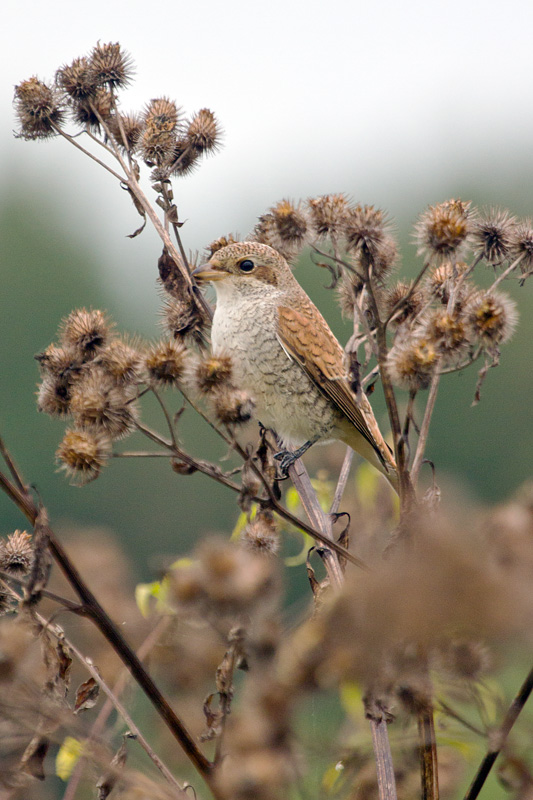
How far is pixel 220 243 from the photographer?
12.2 feet

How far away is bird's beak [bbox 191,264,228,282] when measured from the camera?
10.9 feet

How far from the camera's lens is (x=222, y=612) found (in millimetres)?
1732

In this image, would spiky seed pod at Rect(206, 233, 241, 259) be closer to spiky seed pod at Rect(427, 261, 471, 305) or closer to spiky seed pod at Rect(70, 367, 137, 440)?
spiky seed pod at Rect(427, 261, 471, 305)

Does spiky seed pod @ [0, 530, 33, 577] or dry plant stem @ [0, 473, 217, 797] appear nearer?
dry plant stem @ [0, 473, 217, 797]

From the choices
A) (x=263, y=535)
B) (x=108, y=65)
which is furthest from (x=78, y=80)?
(x=263, y=535)

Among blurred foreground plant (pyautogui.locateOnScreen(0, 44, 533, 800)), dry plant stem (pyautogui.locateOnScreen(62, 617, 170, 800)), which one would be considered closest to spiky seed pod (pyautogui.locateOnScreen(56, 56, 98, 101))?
blurred foreground plant (pyautogui.locateOnScreen(0, 44, 533, 800))

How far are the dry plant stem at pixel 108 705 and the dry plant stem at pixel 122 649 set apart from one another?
5.9 inches

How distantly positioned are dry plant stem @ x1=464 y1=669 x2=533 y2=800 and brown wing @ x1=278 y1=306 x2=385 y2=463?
2.03 m

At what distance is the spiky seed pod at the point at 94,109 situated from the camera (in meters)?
3.17

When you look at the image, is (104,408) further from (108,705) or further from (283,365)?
(283,365)

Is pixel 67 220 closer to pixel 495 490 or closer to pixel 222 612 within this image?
pixel 495 490

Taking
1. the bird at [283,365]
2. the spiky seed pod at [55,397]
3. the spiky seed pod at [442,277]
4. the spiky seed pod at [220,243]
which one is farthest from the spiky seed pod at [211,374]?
the spiky seed pod at [220,243]

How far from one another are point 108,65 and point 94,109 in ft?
0.53

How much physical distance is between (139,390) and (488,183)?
6076 cm
